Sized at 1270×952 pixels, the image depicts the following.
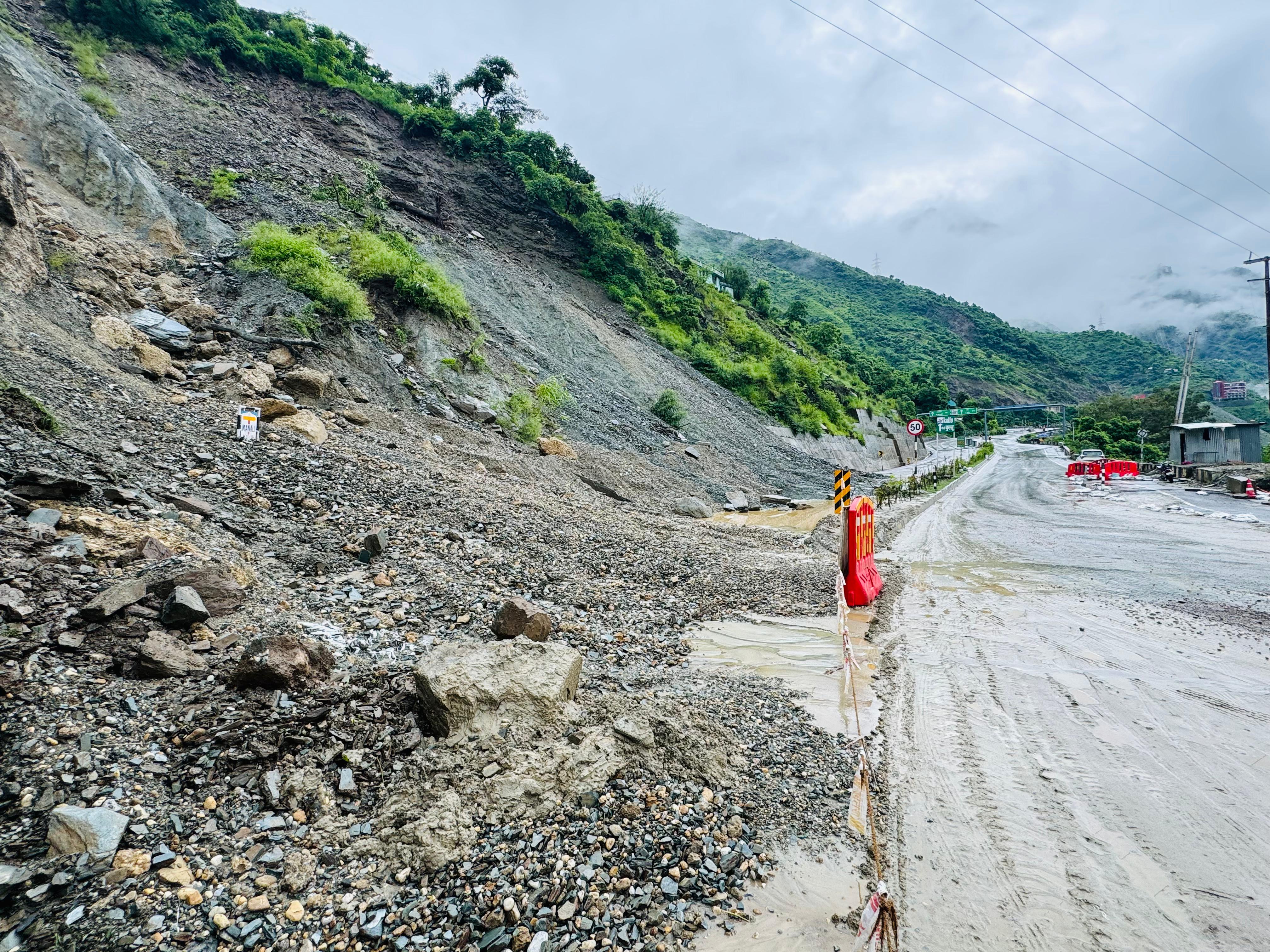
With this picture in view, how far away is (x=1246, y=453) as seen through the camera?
29016mm

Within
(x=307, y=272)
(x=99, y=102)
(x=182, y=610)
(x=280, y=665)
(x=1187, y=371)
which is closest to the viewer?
(x=280, y=665)

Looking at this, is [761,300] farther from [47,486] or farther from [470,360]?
[47,486]

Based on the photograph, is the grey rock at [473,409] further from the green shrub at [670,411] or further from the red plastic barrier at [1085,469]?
the red plastic barrier at [1085,469]

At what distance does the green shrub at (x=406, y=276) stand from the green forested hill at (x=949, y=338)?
82516 mm

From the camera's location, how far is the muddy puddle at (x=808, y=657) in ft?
17.6

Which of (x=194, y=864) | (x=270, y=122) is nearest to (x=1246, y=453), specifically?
(x=194, y=864)

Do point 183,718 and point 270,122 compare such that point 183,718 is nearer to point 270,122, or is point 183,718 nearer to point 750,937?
point 750,937

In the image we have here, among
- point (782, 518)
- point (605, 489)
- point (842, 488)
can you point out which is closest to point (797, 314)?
point (782, 518)

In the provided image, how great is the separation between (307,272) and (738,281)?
40716 mm

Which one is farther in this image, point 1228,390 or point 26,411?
point 1228,390

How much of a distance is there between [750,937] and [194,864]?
9.21ft

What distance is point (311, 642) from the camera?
175 inches

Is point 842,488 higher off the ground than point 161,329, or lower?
lower

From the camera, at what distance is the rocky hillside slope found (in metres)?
2.85
